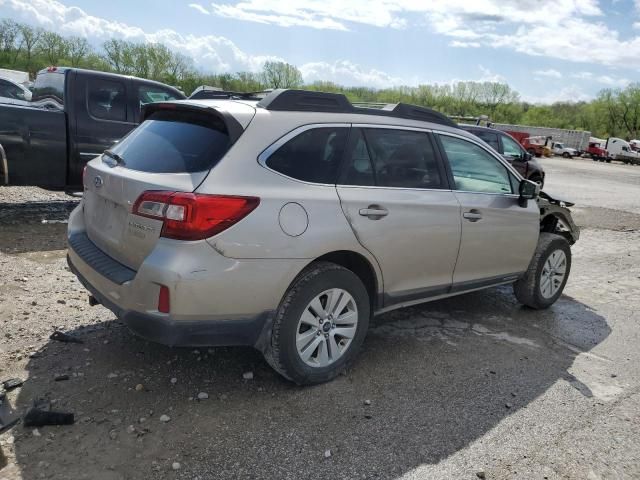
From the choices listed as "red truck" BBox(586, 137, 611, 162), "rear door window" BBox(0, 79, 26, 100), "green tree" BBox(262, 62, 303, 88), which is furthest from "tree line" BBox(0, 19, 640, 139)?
"rear door window" BBox(0, 79, 26, 100)

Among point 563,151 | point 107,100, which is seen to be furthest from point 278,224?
point 563,151

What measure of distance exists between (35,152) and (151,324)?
16.8 ft

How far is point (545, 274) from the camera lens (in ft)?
17.7

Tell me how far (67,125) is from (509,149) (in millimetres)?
10184

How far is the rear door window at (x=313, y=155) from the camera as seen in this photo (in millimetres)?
→ 3247

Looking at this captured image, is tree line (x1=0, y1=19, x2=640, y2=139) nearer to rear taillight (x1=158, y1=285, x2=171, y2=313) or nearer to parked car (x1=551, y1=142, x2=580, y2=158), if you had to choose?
parked car (x1=551, y1=142, x2=580, y2=158)

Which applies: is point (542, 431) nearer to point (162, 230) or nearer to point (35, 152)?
point (162, 230)

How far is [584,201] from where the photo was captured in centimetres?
1529

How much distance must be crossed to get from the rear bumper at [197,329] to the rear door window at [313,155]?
88 cm

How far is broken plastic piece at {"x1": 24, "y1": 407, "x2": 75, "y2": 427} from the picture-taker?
2.90 meters

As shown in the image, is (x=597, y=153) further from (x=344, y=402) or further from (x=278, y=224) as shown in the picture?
(x=278, y=224)

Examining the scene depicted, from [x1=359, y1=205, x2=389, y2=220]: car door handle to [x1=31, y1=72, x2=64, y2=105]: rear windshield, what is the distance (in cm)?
593

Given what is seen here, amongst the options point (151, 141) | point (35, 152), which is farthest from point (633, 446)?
point (35, 152)

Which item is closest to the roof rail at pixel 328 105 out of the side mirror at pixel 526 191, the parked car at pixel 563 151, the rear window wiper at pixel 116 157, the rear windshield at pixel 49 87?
the rear window wiper at pixel 116 157
